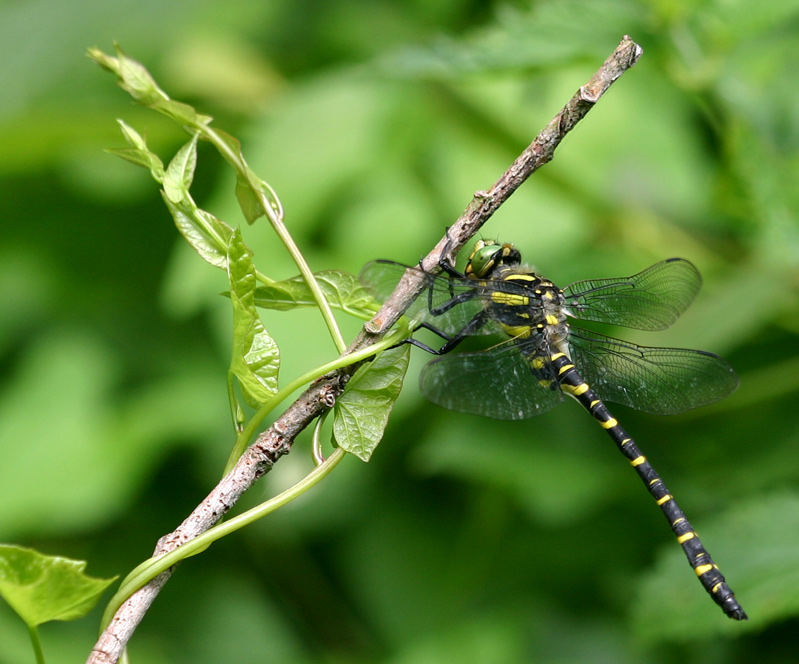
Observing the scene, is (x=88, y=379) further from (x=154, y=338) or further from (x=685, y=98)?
(x=685, y=98)

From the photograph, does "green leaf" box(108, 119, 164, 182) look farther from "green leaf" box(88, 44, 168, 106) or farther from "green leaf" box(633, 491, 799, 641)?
"green leaf" box(633, 491, 799, 641)

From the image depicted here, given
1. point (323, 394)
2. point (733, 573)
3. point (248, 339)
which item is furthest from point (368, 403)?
point (733, 573)

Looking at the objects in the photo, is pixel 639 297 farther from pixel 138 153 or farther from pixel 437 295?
pixel 138 153

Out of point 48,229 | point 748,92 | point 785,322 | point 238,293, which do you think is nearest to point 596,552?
point 785,322

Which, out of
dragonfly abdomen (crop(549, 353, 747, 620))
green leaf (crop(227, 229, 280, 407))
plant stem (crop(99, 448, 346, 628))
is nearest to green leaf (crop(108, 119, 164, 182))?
green leaf (crop(227, 229, 280, 407))

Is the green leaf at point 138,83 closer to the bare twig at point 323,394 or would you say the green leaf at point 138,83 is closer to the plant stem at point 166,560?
the bare twig at point 323,394

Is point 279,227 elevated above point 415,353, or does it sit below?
above
